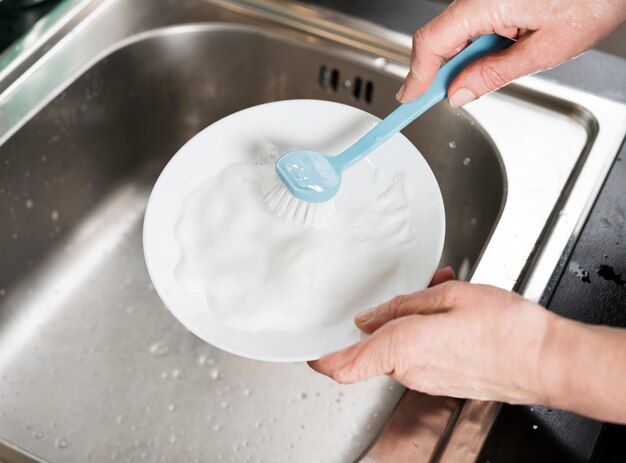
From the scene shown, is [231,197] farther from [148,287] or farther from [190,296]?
[148,287]

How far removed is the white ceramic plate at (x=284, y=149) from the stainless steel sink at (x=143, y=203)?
0.10 meters

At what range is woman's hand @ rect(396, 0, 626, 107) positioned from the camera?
0.72 meters

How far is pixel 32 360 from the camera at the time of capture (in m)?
0.92

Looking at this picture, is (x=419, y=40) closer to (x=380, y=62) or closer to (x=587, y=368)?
(x=380, y=62)

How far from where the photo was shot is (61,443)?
2.79 feet

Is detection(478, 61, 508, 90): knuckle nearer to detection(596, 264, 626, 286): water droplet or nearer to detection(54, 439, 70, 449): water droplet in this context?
detection(596, 264, 626, 286): water droplet

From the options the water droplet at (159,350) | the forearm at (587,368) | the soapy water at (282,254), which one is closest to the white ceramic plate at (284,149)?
the soapy water at (282,254)

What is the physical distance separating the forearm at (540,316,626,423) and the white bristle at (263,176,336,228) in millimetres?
269

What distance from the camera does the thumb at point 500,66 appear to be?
2.41 ft

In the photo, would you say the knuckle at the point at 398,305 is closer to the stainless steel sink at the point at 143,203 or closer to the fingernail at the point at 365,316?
the fingernail at the point at 365,316

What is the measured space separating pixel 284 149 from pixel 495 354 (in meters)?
0.35

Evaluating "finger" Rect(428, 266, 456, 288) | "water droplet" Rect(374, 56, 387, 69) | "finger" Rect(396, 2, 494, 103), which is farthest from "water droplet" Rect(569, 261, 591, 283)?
"water droplet" Rect(374, 56, 387, 69)

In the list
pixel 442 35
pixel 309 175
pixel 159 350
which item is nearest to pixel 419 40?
pixel 442 35

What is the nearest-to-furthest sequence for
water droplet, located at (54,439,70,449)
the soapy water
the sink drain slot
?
the soapy water
water droplet, located at (54,439,70,449)
the sink drain slot
